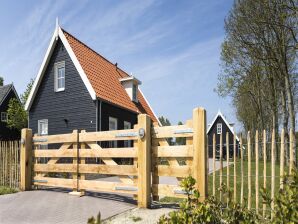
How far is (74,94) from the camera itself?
55.6 ft

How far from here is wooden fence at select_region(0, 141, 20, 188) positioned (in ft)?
36.8

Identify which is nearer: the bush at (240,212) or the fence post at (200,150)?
the bush at (240,212)

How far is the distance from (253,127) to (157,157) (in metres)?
31.9

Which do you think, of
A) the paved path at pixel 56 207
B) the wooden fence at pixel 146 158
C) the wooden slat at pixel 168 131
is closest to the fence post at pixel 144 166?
the wooden fence at pixel 146 158

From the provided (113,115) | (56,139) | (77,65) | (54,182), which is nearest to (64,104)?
(77,65)

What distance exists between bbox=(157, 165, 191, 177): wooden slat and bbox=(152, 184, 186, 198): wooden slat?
0.28 metres

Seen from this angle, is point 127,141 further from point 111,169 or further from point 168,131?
point 168,131

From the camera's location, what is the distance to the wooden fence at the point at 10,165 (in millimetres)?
11203

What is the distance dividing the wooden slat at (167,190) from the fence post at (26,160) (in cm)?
521

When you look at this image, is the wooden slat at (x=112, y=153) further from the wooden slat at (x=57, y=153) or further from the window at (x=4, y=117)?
the window at (x=4, y=117)

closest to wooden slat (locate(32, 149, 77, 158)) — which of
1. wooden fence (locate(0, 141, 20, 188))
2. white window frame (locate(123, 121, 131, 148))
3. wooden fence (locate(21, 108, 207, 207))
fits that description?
wooden fence (locate(21, 108, 207, 207))

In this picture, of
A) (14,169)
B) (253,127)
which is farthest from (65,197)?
(253,127)

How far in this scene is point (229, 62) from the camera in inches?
1033

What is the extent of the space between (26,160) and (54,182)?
156 centimetres
